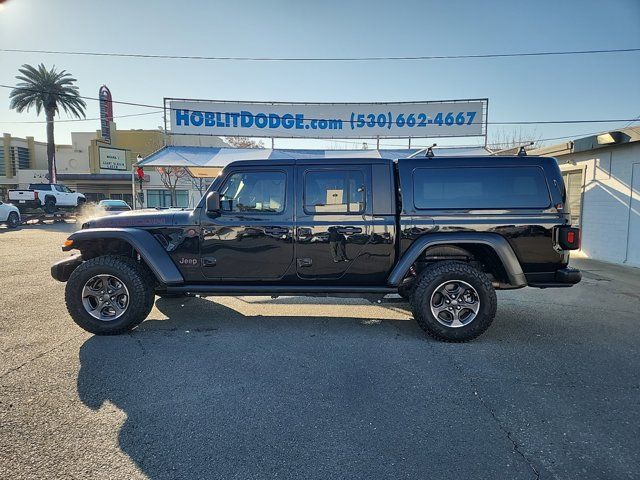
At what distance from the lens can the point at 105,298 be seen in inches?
176

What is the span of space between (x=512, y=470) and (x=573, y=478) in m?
0.33

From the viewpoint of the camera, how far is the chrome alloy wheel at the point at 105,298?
14.6 feet

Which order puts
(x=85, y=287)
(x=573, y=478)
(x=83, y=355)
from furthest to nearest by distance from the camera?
(x=85, y=287), (x=83, y=355), (x=573, y=478)

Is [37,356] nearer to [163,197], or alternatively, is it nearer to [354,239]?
[354,239]

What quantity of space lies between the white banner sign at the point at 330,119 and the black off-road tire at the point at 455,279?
11309mm

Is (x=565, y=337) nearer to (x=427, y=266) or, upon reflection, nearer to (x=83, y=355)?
(x=427, y=266)

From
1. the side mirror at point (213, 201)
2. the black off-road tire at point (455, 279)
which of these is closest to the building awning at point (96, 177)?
the side mirror at point (213, 201)

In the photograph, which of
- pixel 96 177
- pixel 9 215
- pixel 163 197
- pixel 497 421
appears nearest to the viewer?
pixel 497 421

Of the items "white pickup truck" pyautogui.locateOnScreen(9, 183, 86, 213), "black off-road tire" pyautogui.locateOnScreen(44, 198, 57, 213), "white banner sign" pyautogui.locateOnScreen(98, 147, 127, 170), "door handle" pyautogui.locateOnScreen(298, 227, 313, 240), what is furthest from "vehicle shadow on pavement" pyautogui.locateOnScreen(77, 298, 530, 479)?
"white banner sign" pyautogui.locateOnScreen(98, 147, 127, 170)

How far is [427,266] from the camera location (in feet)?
14.9

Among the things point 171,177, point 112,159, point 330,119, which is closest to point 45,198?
point 171,177

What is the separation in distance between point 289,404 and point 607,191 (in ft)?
36.4

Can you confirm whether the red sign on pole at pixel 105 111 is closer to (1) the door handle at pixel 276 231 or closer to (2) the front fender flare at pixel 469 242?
(1) the door handle at pixel 276 231

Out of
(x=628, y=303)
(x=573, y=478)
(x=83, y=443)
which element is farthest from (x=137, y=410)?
(x=628, y=303)
